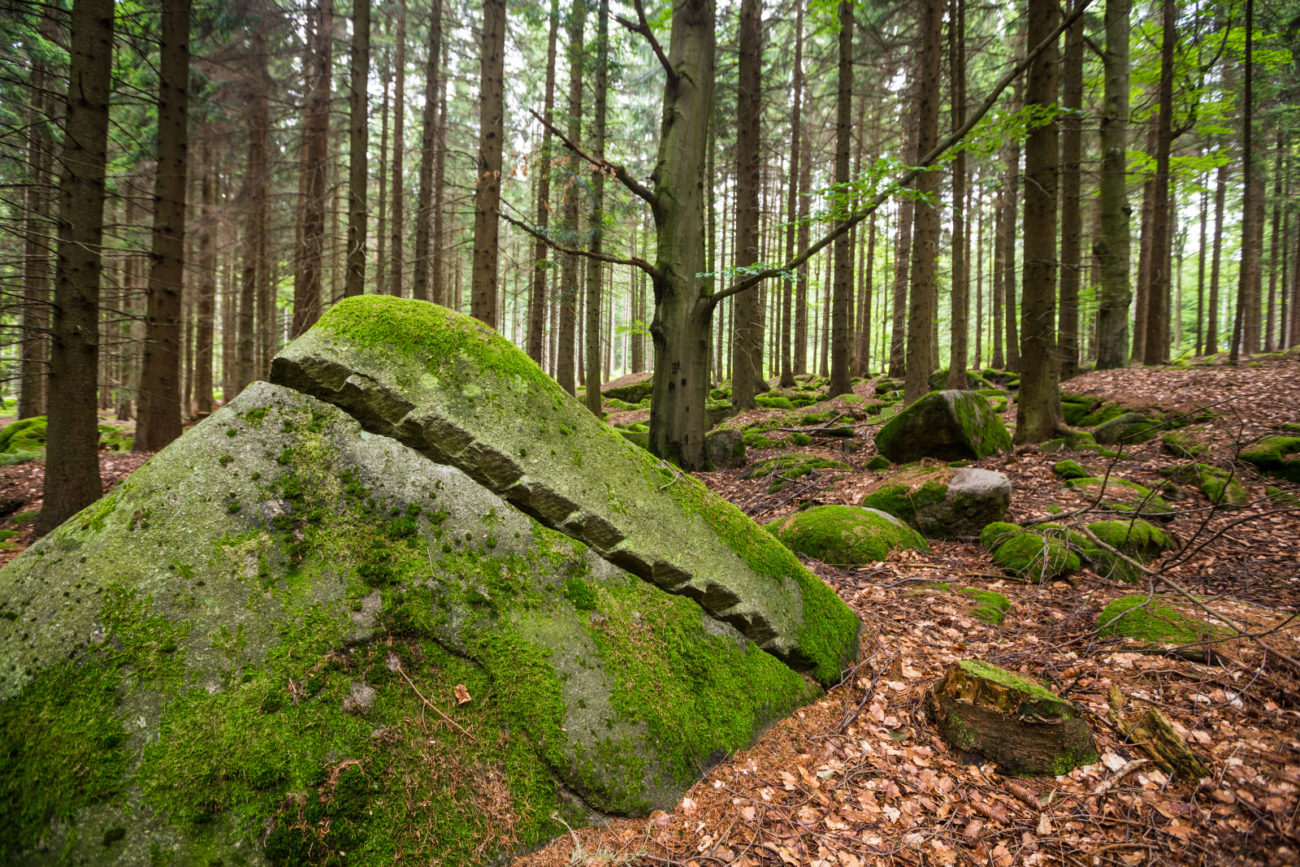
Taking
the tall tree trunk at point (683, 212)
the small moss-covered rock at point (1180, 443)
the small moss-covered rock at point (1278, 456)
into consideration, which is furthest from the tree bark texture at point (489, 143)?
the small moss-covered rock at point (1278, 456)

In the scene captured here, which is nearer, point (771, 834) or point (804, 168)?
point (771, 834)

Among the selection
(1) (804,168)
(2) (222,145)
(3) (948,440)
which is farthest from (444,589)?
(1) (804,168)

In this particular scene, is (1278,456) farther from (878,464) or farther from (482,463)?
(482,463)

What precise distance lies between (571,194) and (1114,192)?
11.5 m

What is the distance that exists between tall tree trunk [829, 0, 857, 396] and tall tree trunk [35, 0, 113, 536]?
31.1 ft

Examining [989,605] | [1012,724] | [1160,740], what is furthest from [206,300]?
[1160,740]

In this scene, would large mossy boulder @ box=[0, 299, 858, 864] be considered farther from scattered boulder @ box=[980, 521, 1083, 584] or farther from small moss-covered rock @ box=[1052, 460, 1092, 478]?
small moss-covered rock @ box=[1052, 460, 1092, 478]

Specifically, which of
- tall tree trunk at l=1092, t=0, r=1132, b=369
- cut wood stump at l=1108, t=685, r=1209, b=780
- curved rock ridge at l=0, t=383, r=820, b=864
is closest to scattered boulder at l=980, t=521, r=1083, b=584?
cut wood stump at l=1108, t=685, r=1209, b=780

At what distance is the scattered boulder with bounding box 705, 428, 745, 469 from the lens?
906 centimetres

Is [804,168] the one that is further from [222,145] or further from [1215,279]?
[222,145]

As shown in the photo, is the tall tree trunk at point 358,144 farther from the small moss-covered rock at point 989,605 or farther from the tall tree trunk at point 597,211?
the small moss-covered rock at point 989,605

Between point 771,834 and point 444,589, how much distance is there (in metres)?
1.76

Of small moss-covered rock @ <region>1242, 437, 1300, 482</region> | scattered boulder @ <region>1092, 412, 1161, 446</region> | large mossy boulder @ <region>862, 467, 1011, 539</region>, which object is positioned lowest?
large mossy boulder @ <region>862, 467, 1011, 539</region>

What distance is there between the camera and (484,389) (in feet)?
9.22
